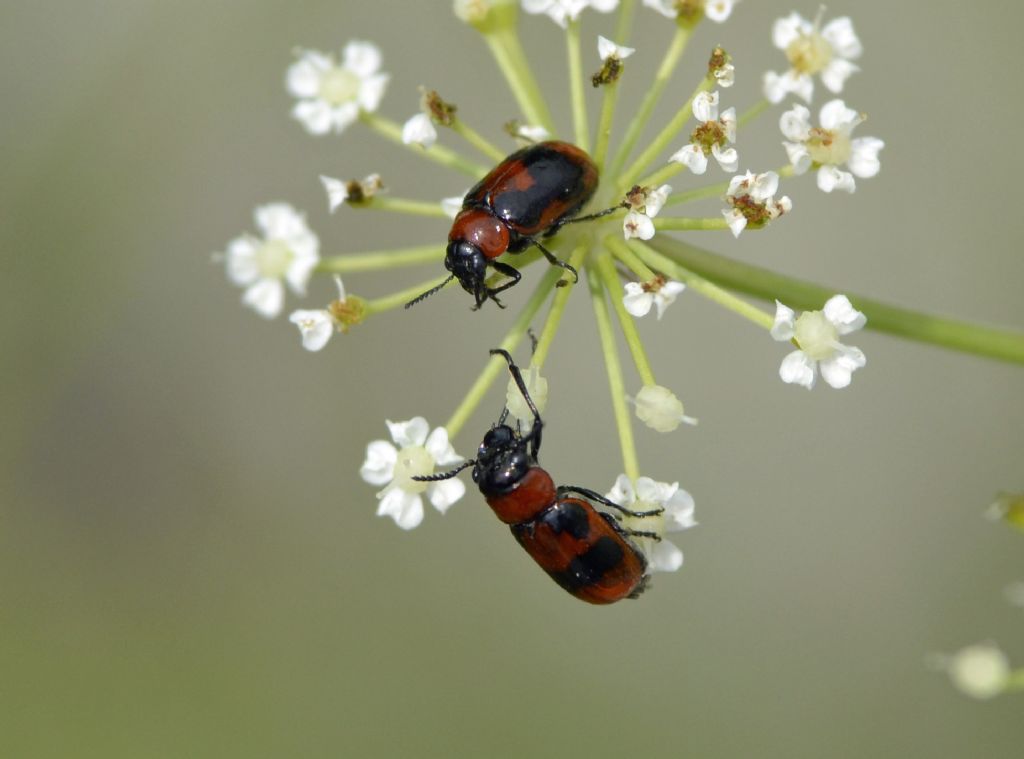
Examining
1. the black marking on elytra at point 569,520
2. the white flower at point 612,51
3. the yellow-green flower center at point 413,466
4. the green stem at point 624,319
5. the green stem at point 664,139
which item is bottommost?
the yellow-green flower center at point 413,466

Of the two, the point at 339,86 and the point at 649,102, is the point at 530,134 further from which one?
the point at 339,86

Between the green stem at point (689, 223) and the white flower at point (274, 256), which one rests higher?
the green stem at point (689, 223)

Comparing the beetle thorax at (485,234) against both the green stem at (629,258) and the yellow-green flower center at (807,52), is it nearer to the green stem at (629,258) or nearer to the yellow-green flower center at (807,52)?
the green stem at (629,258)

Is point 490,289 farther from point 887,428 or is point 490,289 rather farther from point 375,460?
point 887,428

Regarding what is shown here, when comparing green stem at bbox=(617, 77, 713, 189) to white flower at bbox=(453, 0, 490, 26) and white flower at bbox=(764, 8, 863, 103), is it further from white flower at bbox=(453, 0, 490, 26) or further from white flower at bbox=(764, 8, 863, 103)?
white flower at bbox=(453, 0, 490, 26)

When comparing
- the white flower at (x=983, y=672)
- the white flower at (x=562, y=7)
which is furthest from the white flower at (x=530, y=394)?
the white flower at (x=983, y=672)

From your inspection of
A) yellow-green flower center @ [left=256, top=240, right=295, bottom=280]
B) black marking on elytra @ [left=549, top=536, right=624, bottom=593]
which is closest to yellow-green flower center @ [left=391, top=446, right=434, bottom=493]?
black marking on elytra @ [left=549, top=536, right=624, bottom=593]

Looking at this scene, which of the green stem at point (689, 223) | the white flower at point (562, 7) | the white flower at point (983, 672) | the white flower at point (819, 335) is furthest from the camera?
the white flower at point (562, 7)

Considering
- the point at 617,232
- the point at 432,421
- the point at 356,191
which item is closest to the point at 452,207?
the point at 356,191

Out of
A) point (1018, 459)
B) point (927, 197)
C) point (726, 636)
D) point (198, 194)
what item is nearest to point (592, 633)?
point (726, 636)
